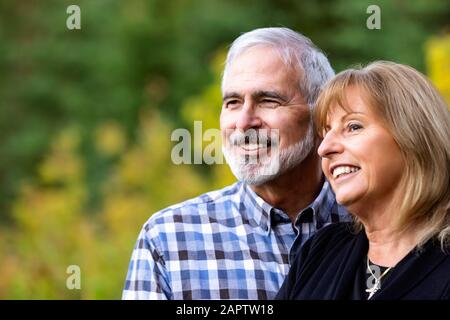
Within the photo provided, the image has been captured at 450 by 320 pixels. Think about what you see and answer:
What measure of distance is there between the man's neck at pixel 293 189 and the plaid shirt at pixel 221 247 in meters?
0.03

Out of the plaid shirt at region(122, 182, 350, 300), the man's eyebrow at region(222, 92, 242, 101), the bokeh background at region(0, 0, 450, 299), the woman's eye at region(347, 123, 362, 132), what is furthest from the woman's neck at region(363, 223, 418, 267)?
the bokeh background at region(0, 0, 450, 299)

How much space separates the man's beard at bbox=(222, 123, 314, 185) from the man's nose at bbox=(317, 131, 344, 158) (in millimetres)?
390

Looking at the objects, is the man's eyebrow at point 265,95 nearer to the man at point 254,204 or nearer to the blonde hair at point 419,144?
the man at point 254,204

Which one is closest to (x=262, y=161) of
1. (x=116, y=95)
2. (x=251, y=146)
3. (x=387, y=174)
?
(x=251, y=146)

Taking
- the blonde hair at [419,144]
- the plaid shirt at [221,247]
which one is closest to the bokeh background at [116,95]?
the plaid shirt at [221,247]

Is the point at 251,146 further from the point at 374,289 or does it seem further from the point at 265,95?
the point at 374,289

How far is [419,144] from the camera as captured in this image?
9.11 ft

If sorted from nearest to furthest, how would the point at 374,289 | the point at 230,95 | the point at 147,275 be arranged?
the point at 374,289, the point at 147,275, the point at 230,95

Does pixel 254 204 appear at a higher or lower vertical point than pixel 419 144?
lower

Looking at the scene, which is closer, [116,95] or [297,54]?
[297,54]

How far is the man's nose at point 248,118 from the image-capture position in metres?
3.24

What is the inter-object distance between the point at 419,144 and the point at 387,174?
0.38 ft

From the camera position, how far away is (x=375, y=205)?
283 cm
